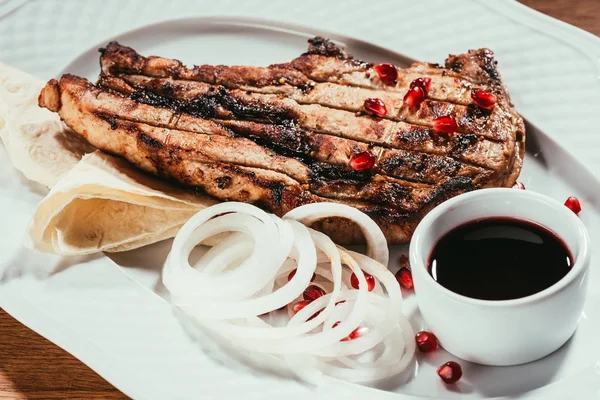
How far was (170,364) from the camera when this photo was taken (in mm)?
3301

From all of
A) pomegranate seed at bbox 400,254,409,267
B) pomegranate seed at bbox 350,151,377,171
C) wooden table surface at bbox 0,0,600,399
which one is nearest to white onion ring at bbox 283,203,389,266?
pomegranate seed at bbox 400,254,409,267

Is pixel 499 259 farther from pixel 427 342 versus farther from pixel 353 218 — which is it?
pixel 353 218

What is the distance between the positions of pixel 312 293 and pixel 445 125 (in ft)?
3.50

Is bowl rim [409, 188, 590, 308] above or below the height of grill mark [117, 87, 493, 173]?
below

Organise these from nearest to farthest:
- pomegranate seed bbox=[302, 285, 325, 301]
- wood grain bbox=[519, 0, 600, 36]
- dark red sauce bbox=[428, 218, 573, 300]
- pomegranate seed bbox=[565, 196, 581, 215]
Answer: dark red sauce bbox=[428, 218, 573, 300], pomegranate seed bbox=[302, 285, 325, 301], pomegranate seed bbox=[565, 196, 581, 215], wood grain bbox=[519, 0, 600, 36]

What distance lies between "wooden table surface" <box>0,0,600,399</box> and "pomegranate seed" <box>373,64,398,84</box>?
83.0 inches

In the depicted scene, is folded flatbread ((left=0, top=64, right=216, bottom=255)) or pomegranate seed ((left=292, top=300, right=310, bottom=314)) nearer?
pomegranate seed ((left=292, top=300, right=310, bottom=314))

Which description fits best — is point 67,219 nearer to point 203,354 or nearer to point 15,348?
point 15,348

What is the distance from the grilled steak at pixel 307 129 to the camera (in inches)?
145

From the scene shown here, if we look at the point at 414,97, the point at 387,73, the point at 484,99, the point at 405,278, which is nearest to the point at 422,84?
the point at 414,97

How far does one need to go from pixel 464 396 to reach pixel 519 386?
23 centimetres

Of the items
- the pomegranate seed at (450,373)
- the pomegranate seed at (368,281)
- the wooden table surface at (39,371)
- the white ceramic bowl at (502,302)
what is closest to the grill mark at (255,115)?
the white ceramic bowl at (502,302)

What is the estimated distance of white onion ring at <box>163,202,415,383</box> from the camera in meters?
3.35

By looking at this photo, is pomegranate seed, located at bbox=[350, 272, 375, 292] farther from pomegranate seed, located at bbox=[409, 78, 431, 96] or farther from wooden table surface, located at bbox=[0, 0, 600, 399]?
wooden table surface, located at bbox=[0, 0, 600, 399]
